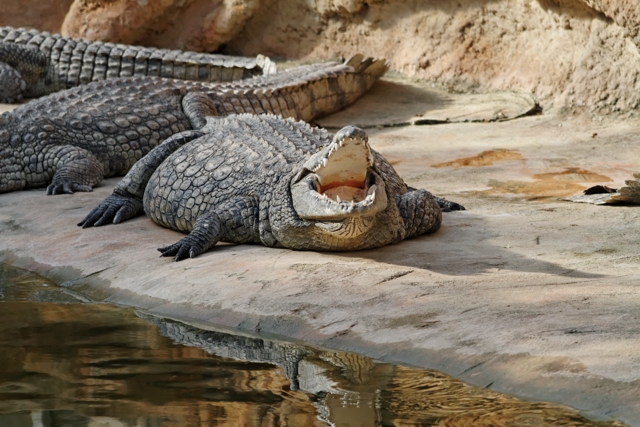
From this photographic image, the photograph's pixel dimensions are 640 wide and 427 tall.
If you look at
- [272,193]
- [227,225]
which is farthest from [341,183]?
[227,225]

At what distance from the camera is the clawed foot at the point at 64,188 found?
7039 mm

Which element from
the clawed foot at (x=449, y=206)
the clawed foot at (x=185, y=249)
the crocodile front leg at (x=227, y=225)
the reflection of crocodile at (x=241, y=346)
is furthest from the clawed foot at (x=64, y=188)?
the reflection of crocodile at (x=241, y=346)

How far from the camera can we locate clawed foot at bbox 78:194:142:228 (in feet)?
19.5

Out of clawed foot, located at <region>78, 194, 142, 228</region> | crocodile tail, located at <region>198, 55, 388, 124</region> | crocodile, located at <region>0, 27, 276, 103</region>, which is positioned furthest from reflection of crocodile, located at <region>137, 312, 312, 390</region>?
crocodile, located at <region>0, 27, 276, 103</region>

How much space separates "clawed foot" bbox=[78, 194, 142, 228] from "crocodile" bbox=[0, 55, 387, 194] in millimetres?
1015

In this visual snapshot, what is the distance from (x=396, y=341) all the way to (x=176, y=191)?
2.54 metres

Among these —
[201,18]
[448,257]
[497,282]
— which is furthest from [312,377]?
[201,18]

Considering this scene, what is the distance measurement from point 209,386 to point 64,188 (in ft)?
13.8

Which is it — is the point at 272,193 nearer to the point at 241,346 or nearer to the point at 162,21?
the point at 241,346

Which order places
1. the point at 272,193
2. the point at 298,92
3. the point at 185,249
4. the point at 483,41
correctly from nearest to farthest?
the point at 185,249, the point at 272,193, the point at 298,92, the point at 483,41

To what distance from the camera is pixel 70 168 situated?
7273 mm

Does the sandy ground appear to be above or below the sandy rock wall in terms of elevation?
below

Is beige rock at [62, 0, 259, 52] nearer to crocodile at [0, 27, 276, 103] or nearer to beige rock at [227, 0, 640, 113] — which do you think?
beige rock at [227, 0, 640, 113]

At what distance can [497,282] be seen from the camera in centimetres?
418
